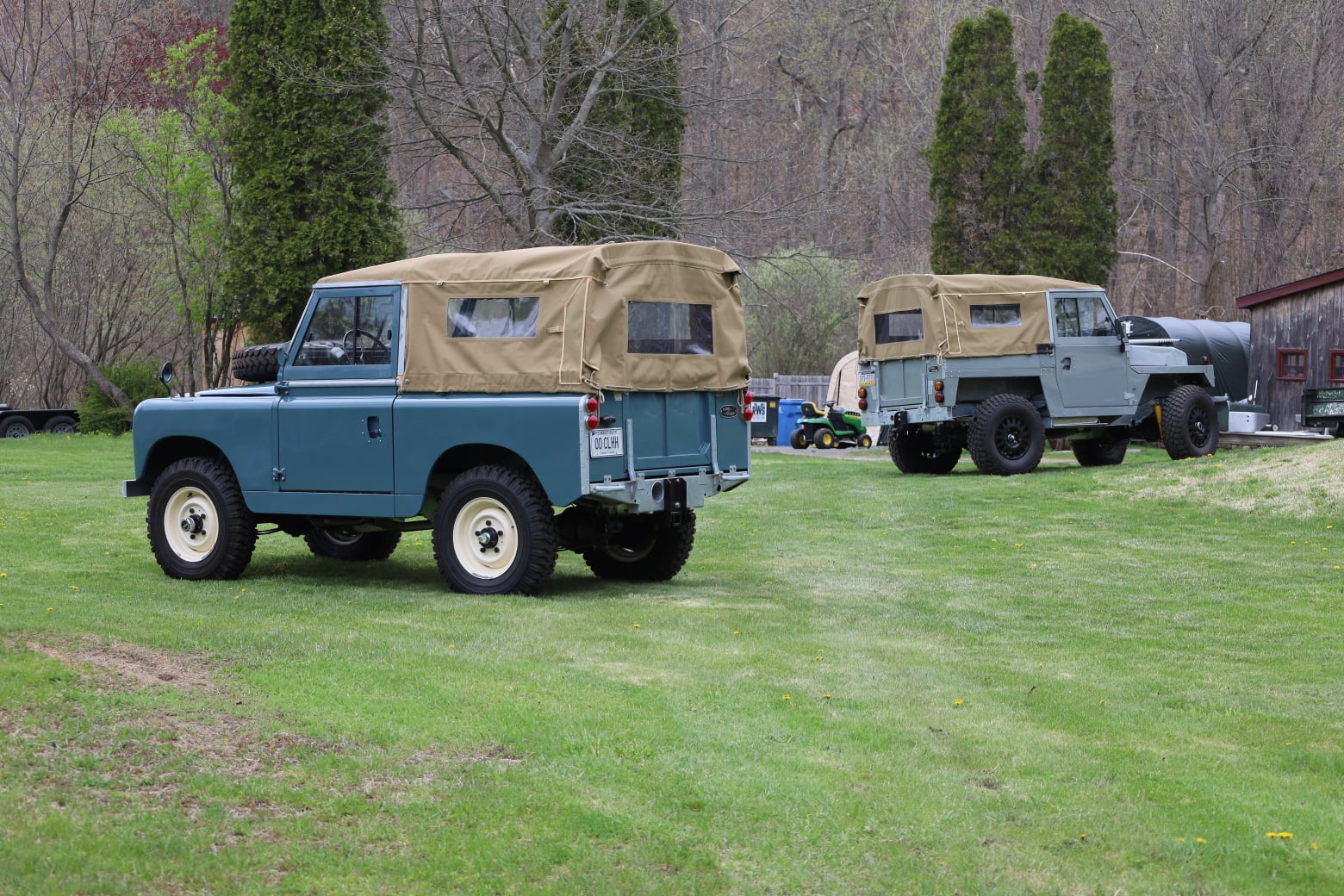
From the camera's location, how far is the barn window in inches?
1088

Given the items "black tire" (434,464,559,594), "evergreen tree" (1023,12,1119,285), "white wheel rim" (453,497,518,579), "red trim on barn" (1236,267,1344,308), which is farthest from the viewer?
"evergreen tree" (1023,12,1119,285)

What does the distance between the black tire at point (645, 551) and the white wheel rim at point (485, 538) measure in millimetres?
1443

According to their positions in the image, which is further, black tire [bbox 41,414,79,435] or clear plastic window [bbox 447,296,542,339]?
black tire [bbox 41,414,79,435]

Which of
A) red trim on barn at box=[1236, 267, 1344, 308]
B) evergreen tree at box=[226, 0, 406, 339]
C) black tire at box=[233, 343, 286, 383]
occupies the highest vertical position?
evergreen tree at box=[226, 0, 406, 339]

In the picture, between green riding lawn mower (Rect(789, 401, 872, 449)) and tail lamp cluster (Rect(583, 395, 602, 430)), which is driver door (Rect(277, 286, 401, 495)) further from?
green riding lawn mower (Rect(789, 401, 872, 449))

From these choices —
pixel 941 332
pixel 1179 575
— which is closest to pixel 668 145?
pixel 941 332

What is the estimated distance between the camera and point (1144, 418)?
23562mm

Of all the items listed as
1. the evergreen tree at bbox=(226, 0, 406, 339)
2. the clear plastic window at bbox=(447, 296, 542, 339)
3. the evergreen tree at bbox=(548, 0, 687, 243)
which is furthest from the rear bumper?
the evergreen tree at bbox=(226, 0, 406, 339)

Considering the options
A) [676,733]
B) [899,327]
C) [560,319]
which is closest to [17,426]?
[899,327]

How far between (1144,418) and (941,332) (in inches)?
159

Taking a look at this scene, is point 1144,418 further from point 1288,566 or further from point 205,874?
point 205,874

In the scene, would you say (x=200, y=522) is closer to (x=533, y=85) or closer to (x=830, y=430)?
(x=533, y=85)

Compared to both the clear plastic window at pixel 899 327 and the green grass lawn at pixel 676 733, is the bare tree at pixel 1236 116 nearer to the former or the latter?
the clear plastic window at pixel 899 327

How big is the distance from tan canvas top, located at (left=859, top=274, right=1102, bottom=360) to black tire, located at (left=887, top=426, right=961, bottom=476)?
5.05ft
